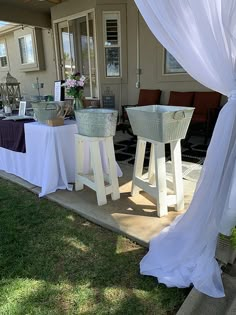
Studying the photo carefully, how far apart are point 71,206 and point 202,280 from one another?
4.47 feet

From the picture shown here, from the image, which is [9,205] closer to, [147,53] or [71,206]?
[71,206]

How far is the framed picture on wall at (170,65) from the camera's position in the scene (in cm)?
523

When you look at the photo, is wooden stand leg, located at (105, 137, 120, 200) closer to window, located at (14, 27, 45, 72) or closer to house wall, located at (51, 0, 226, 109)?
house wall, located at (51, 0, 226, 109)

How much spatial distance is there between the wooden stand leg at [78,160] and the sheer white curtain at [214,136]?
1.27 metres

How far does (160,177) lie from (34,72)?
7310 millimetres

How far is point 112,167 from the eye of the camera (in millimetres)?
2379

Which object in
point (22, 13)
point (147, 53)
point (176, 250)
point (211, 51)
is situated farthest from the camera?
point (22, 13)

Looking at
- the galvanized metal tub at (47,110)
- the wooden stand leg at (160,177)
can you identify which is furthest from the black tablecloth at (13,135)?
the wooden stand leg at (160,177)

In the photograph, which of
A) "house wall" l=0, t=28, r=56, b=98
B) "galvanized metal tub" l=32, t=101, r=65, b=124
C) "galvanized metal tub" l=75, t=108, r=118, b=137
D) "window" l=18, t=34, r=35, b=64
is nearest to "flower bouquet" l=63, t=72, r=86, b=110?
"galvanized metal tub" l=32, t=101, r=65, b=124

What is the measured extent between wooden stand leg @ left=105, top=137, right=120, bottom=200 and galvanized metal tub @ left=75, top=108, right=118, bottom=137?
0.10 meters

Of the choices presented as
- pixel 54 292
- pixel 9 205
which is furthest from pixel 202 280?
pixel 9 205

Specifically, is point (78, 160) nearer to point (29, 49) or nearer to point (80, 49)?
point (80, 49)

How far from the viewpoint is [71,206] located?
7.82ft

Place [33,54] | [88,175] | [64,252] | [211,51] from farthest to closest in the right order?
[33,54] → [88,175] → [64,252] → [211,51]
